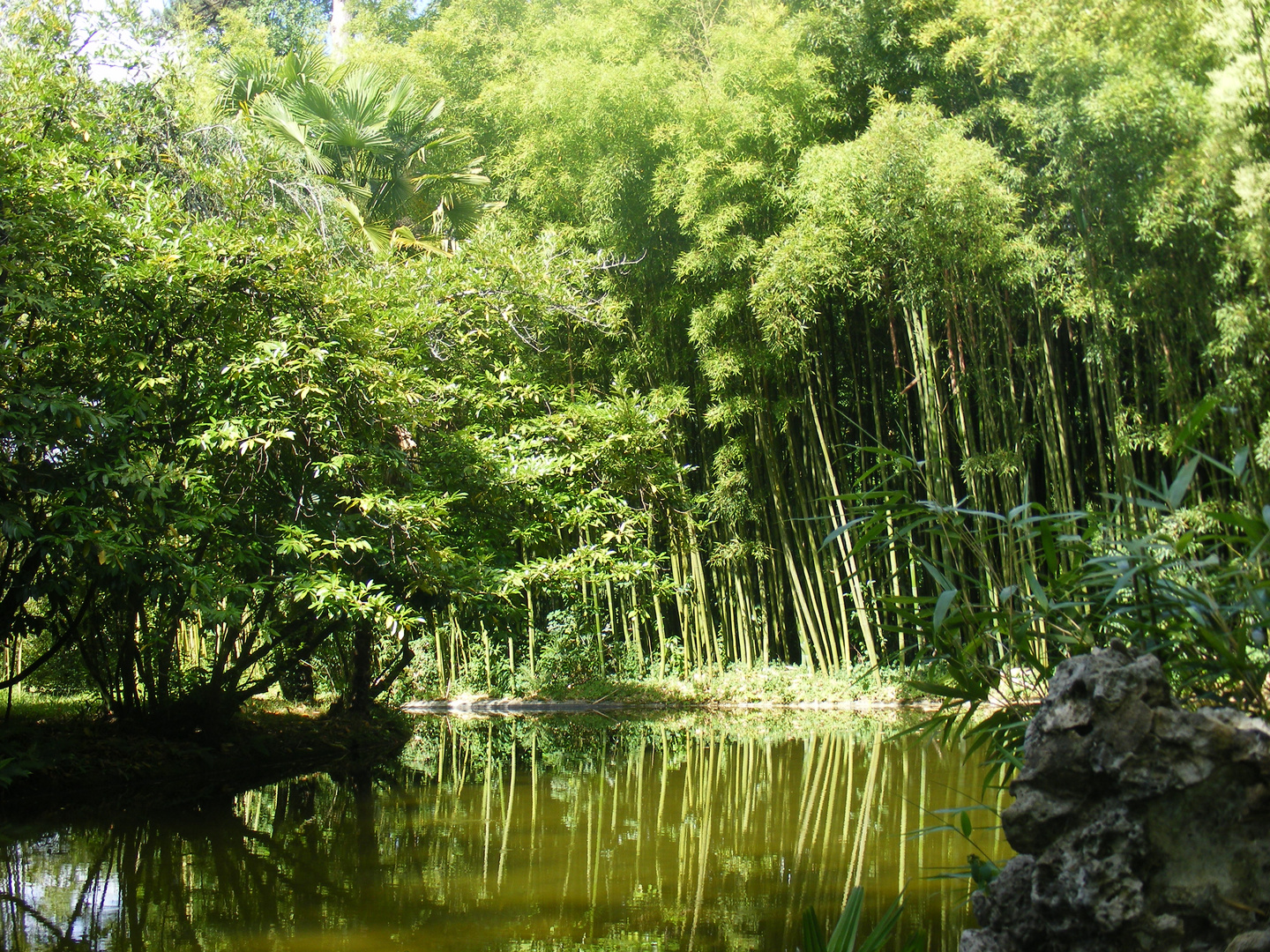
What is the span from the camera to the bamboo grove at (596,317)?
13.2 ft

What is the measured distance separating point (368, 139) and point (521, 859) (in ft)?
20.2

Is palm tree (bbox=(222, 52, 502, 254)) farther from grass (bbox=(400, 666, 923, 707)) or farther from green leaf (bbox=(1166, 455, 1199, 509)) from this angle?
green leaf (bbox=(1166, 455, 1199, 509))

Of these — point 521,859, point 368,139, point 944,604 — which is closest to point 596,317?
point 368,139

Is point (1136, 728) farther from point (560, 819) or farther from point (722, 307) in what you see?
point (722, 307)

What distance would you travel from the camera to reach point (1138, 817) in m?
1.46

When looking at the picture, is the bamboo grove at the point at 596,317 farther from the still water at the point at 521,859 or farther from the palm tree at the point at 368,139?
the still water at the point at 521,859

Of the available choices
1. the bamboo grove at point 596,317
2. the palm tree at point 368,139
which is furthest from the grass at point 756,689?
the palm tree at point 368,139

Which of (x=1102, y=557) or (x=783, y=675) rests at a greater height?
(x=1102, y=557)

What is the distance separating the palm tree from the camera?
7.39 metres

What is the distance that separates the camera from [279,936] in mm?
2434

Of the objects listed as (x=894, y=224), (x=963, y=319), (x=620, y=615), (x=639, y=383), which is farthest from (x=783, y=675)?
(x=894, y=224)

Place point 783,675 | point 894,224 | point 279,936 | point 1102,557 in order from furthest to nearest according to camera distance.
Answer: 1. point 783,675
2. point 894,224
3. point 279,936
4. point 1102,557

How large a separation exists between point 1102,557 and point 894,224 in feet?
15.4

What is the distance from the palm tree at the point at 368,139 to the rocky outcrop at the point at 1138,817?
20.0ft
